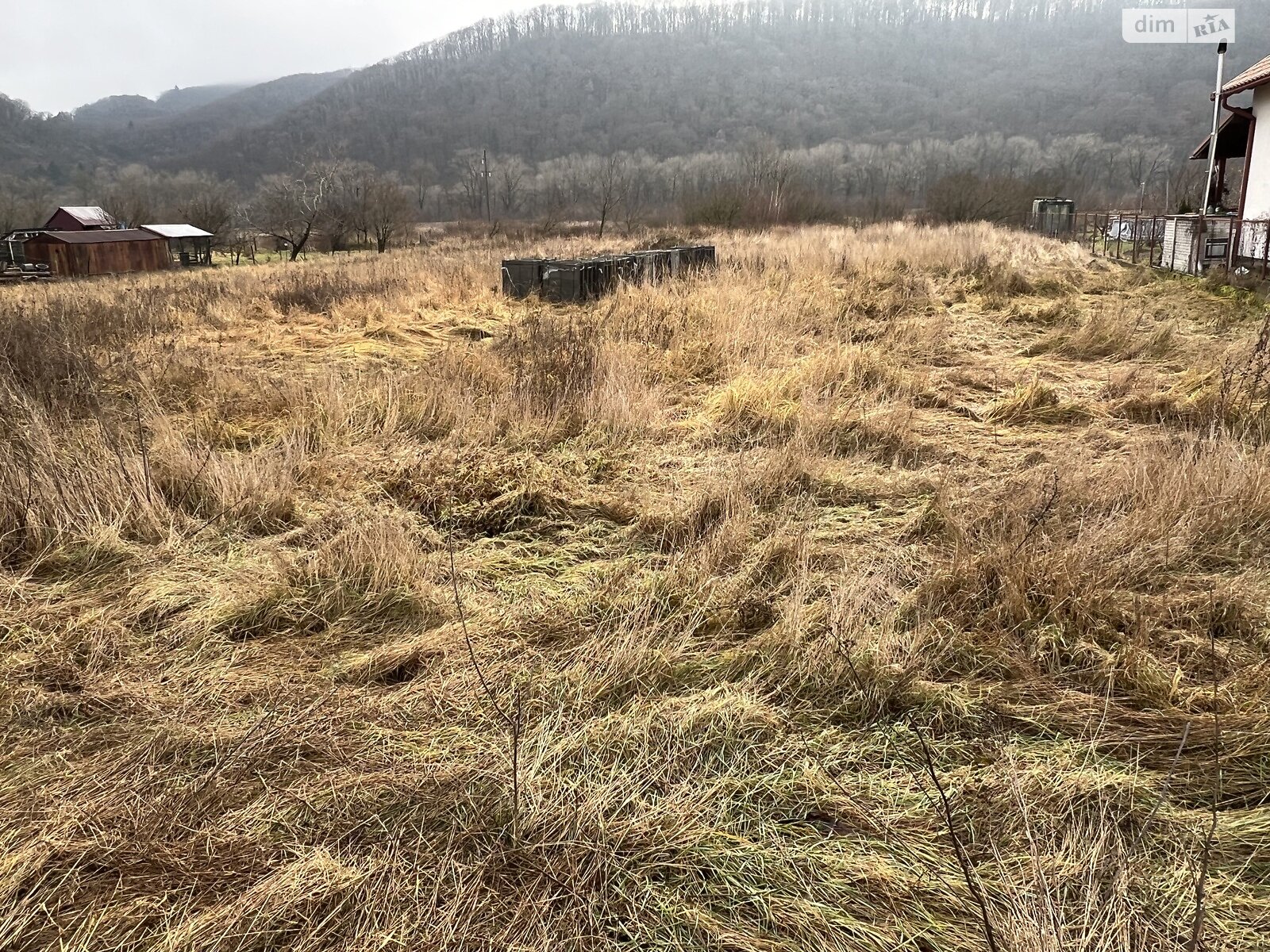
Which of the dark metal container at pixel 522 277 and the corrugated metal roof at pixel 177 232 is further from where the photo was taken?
the corrugated metal roof at pixel 177 232

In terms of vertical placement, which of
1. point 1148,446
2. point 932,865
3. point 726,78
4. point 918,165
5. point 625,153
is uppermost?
point 726,78

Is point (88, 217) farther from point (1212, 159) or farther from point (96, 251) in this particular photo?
point (1212, 159)

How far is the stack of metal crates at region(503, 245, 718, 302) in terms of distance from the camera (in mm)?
10742

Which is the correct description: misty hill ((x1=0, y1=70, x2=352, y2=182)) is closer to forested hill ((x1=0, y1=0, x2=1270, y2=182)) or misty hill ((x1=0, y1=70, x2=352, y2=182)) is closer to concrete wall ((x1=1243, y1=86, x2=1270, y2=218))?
forested hill ((x1=0, y1=0, x2=1270, y2=182))

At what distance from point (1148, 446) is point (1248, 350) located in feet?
10.4

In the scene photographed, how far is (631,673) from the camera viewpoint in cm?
241

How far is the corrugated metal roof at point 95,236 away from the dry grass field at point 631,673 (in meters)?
49.5

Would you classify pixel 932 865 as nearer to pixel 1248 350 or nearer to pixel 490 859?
pixel 490 859

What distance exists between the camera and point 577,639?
2611 millimetres

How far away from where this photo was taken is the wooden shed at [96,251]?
141ft

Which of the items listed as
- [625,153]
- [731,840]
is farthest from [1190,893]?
[625,153]

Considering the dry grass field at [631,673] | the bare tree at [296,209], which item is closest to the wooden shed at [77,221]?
the bare tree at [296,209]

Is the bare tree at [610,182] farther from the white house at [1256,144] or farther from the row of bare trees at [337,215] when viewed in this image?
the white house at [1256,144]

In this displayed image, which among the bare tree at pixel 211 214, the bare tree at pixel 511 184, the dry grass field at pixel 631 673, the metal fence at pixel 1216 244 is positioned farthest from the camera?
the bare tree at pixel 511 184
